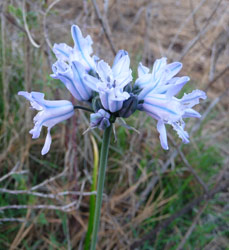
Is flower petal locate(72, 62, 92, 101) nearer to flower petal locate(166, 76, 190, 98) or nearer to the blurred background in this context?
flower petal locate(166, 76, 190, 98)

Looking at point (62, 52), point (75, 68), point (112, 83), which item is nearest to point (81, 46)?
point (62, 52)

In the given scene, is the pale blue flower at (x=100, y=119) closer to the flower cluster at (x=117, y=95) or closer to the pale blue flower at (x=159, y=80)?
the flower cluster at (x=117, y=95)

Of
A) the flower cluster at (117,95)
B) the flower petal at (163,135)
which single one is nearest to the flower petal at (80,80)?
the flower cluster at (117,95)

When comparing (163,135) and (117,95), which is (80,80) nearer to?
(117,95)

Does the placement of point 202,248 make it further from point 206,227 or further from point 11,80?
point 11,80

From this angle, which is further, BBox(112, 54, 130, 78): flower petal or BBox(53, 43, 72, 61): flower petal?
BBox(53, 43, 72, 61): flower petal

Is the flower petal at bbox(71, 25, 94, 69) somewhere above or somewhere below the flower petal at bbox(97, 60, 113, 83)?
above

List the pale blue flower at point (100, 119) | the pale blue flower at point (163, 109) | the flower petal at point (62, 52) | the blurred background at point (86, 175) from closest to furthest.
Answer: the pale blue flower at point (100, 119) < the pale blue flower at point (163, 109) < the flower petal at point (62, 52) < the blurred background at point (86, 175)

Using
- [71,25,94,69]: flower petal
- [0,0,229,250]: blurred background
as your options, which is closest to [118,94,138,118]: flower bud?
[71,25,94,69]: flower petal
